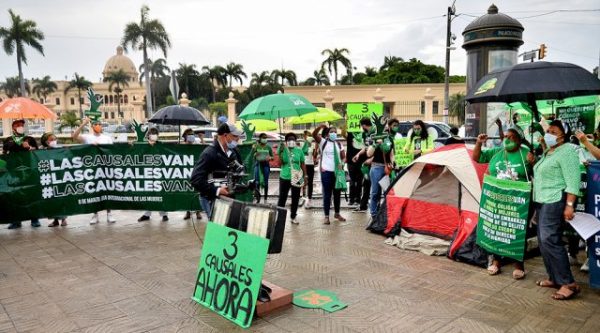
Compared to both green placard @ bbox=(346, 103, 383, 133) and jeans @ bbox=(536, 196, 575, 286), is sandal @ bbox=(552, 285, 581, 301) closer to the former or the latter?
jeans @ bbox=(536, 196, 575, 286)

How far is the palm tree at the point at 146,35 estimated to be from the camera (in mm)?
43562

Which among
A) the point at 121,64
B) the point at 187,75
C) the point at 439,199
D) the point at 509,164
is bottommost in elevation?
the point at 439,199

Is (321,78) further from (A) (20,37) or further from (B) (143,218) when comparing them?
(B) (143,218)

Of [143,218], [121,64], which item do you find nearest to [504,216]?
[143,218]

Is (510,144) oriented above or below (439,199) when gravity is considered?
above

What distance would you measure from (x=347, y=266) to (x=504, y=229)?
1.88 meters

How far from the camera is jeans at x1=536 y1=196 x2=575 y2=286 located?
448cm

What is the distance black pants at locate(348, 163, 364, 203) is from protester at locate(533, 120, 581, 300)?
5.03 meters

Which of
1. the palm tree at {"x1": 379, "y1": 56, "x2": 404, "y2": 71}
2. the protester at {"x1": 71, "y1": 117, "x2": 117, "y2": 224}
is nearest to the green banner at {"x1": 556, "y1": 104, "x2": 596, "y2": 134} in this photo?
the protester at {"x1": 71, "y1": 117, "x2": 117, "y2": 224}

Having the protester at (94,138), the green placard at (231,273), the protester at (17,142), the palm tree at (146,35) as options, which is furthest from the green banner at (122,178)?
the palm tree at (146,35)

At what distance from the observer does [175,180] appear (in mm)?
8211

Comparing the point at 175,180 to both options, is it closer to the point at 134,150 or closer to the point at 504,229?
the point at 134,150

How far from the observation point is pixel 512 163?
5.08 m

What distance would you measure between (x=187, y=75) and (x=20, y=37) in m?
23.0
